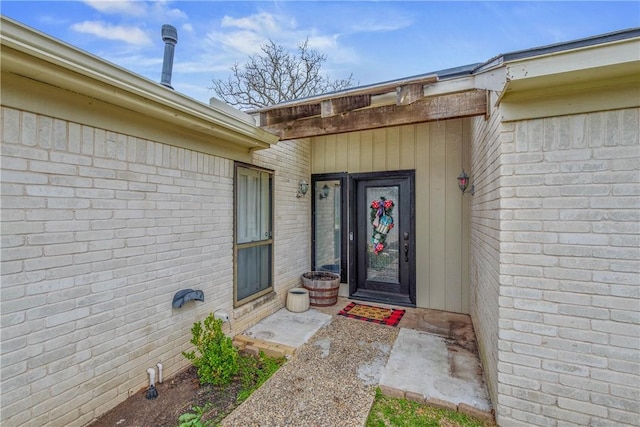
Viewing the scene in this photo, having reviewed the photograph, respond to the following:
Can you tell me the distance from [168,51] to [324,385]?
406cm

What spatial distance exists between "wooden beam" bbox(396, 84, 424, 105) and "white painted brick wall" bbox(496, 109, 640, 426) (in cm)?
85

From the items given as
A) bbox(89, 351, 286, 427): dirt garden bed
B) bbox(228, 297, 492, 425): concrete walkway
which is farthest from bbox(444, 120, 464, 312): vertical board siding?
bbox(89, 351, 286, 427): dirt garden bed

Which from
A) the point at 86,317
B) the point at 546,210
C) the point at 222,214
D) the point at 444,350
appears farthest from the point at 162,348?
the point at 546,210

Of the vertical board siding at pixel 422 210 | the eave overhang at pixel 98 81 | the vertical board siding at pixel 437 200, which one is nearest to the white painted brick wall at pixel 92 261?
the eave overhang at pixel 98 81

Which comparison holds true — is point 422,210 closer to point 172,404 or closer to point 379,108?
point 379,108

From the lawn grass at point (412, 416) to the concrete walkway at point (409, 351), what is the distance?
5 centimetres

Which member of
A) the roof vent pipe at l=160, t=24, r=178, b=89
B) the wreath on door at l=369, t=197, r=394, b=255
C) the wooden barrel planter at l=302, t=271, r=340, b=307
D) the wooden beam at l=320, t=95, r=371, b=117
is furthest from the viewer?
the wreath on door at l=369, t=197, r=394, b=255

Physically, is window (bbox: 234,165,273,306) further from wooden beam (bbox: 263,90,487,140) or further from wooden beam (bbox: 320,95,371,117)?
wooden beam (bbox: 320,95,371,117)

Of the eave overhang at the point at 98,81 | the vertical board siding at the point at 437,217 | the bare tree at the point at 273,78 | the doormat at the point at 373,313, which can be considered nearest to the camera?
the eave overhang at the point at 98,81

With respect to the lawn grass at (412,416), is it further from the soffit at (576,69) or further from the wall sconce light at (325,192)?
the wall sconce light at (325,192)

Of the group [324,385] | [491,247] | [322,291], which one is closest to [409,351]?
[324,385]

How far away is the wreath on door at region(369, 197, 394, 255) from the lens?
4714 mm

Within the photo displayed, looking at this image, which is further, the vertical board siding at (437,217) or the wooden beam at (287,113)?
the vertical board siding at (437,217)

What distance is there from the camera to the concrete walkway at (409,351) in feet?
7.59
